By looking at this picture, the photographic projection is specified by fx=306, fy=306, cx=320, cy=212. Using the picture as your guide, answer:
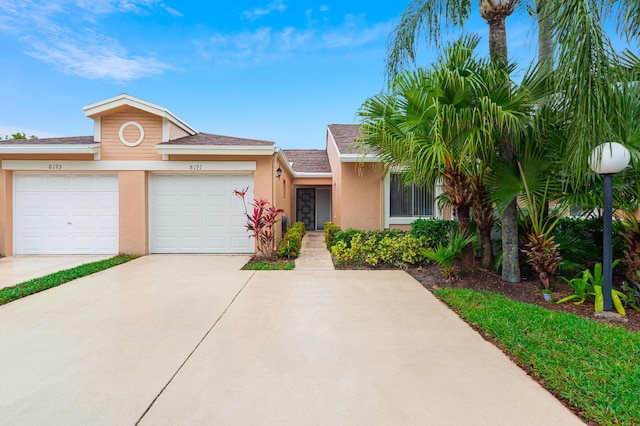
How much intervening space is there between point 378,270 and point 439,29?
20.5ft

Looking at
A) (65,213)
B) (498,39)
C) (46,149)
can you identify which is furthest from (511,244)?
(46,149)

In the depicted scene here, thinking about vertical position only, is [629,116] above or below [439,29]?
below

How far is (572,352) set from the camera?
10.9ft

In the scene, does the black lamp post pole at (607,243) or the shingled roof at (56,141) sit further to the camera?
the shingled roof at (56,141)

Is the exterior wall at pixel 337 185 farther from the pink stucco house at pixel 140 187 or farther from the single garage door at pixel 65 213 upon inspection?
the single garage door at pixel 65 213

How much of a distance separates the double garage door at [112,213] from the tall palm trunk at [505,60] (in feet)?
23.6

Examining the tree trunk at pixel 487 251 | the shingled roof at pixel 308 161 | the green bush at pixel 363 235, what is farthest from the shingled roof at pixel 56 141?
the tree trunk at pixel 487 251

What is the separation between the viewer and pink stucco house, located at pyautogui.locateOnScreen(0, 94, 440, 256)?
9.49 metres

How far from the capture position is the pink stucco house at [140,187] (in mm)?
9492

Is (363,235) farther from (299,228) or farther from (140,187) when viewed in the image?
(140,187)

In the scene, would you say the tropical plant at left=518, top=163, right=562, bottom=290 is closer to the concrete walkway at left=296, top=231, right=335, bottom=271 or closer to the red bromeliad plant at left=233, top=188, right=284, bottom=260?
the concrete walkway at left=296, top=231, right=335, bottom=271

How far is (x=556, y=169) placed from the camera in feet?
18.3

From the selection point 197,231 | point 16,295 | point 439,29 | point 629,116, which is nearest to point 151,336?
point 16,295

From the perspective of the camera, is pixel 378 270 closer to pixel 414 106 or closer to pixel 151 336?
pixel 414 106
